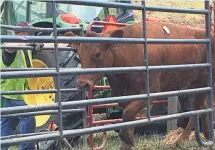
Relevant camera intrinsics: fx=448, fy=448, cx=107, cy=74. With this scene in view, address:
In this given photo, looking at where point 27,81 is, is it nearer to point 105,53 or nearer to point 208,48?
point 105,53

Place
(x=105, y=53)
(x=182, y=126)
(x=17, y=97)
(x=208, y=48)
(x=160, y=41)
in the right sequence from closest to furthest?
1. (x=160, y=41)
2. (x=208, y=48)
3. (x=105, y=53)
4. (x=17, y=97)
5. (x=182, y=126)

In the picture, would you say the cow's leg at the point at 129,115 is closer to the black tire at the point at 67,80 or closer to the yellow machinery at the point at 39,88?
the yellow machinery at the point at 39,88

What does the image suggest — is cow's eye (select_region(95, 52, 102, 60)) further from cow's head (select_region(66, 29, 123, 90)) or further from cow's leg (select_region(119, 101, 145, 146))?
cow's leg (select_region(119, 101, 145, 146))

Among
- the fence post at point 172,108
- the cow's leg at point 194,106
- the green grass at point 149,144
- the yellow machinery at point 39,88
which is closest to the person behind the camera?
the yellow machinery at point 39,88

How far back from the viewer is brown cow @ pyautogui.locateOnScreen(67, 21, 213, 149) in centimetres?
441

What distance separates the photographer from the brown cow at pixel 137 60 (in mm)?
4406

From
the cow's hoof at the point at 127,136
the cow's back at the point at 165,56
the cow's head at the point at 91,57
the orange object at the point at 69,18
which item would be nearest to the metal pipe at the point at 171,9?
the cow's head at the point at 91,57

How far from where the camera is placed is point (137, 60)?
478cm

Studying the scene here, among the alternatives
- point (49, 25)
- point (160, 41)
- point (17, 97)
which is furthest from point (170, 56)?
point (49, 25)

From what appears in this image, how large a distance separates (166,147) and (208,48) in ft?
5.55

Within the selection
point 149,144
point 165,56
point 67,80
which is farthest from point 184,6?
point 165,56

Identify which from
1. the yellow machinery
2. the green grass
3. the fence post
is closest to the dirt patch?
the fence post

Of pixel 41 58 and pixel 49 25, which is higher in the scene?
pixel 49 25

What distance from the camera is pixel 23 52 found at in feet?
15.9
